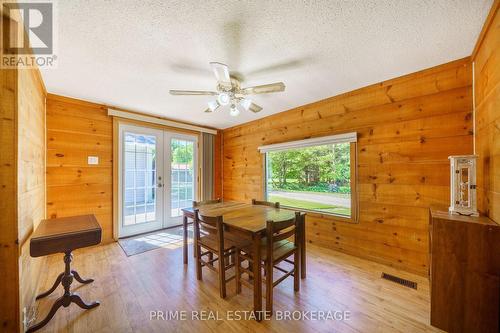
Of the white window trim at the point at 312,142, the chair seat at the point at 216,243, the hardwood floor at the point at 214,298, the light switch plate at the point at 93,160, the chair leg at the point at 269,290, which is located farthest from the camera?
the light switch plate at the point at 93,160

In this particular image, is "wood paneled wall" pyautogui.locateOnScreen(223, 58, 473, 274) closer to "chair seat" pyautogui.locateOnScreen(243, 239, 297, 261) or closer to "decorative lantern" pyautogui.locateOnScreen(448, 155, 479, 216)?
"decorative lantern" pyautogui.locateOnScreen(448, 155, 479, 216)

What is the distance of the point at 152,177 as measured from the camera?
3.88 m

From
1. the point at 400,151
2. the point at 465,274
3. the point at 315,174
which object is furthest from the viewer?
the point at 315,174

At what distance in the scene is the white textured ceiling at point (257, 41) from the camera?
136cm

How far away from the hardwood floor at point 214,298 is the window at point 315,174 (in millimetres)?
831

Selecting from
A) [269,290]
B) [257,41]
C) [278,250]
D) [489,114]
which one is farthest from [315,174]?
[257,41]

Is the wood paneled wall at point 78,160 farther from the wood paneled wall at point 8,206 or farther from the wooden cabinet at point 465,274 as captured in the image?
the wooden cabinet at point 465,274

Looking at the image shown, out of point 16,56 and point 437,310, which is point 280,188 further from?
point 16,56

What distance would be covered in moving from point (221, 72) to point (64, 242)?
1926 millimetres

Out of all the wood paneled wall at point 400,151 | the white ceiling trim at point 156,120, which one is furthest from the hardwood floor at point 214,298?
the white ceiling trim at point 156,120

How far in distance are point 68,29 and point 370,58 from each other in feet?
8.75

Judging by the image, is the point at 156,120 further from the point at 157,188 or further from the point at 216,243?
the point at 216,243

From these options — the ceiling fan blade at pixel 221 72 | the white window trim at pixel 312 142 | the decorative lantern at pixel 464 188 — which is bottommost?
the decorative lantern at pixel 464 188

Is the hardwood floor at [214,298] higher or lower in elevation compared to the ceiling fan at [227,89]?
lower
